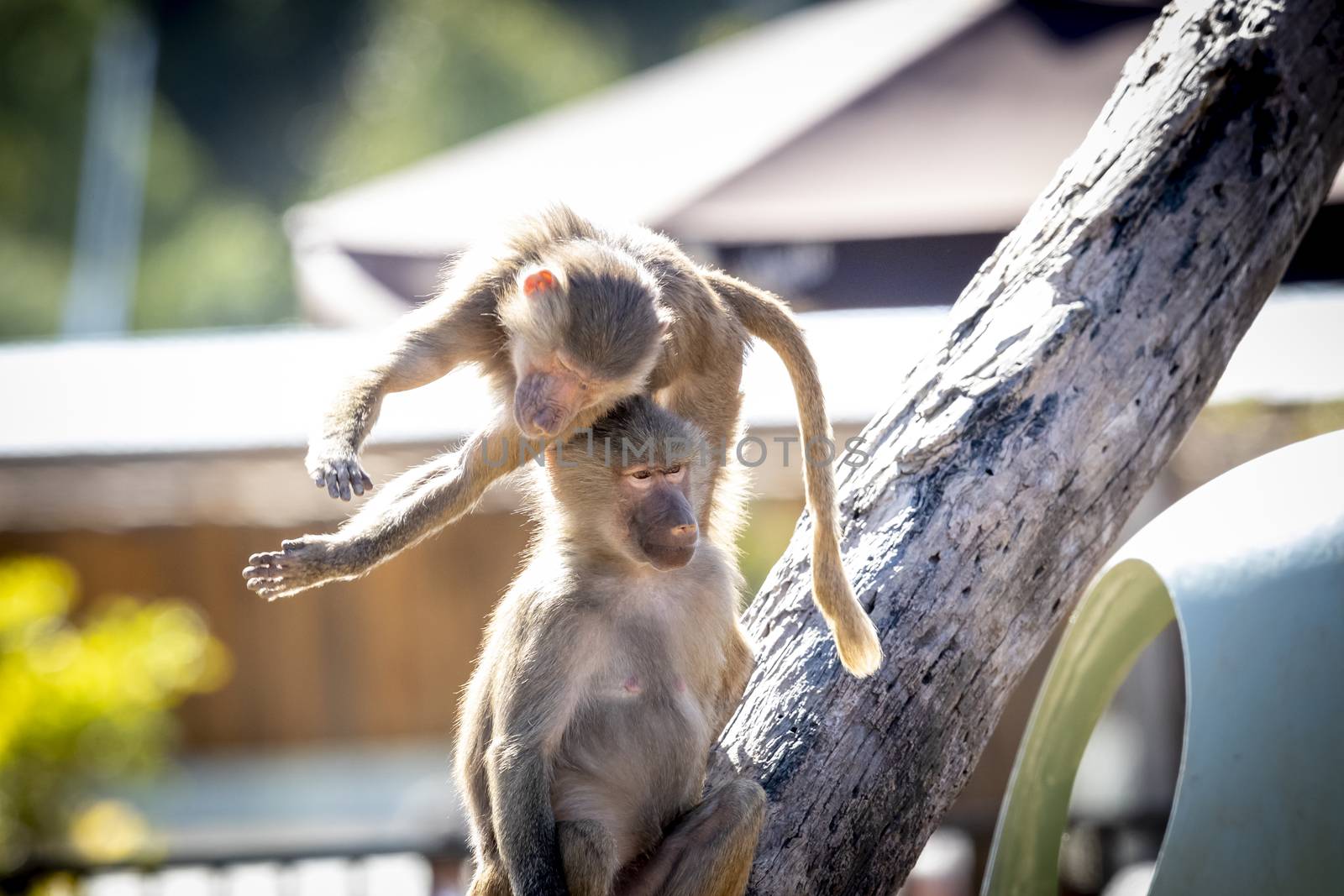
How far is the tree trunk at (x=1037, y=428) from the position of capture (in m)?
2.58

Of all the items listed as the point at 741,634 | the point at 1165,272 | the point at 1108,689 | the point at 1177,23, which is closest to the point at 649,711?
the point at 741,634

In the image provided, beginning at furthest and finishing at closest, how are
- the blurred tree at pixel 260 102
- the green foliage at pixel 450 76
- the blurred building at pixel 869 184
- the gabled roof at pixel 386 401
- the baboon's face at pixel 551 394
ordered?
1. the green foliage at pixel 450 76
2. the blurred tree at pixel 260 102
3. the blurred building at pixel 869 184
4. the gabled roof at pixel 386 401
5. the baboon's face at pixel 551 394

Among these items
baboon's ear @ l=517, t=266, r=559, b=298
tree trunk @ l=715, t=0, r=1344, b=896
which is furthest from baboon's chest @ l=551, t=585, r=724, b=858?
baboon's ear @ l=517, t=266, r=559, b=298

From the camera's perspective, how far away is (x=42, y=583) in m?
5.96

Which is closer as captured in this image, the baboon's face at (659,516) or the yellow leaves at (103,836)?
the baboon's face at (659,516)

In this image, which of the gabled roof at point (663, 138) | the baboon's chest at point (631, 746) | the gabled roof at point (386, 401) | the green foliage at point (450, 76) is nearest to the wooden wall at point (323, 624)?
the gabled roof at point (386, 401)

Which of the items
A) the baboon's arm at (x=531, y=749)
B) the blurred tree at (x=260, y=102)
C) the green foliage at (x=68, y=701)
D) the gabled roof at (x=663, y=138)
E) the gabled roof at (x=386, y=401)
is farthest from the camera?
the blurred tree at (x=260, y=102)

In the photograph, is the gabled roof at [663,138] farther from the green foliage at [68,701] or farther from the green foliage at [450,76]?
the green foliage at [450,76]

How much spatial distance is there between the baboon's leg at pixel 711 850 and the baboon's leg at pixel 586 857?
0.29 ft

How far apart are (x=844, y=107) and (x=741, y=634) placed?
3320 millimetres

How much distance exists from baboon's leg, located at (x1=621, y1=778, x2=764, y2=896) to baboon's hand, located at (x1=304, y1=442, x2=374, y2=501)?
35.8 inches

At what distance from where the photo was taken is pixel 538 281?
2.80 metres

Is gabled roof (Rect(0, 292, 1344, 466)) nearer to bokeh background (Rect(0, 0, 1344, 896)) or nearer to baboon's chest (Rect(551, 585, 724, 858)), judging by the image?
bokeh background (Rect(0, 0, 1344, 896))

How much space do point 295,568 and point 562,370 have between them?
28.1 inches
